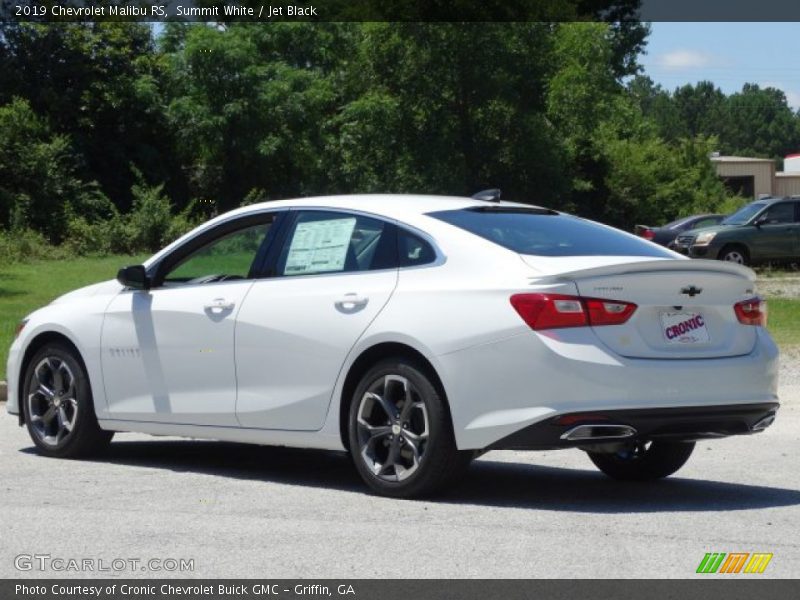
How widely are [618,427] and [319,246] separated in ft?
7.20

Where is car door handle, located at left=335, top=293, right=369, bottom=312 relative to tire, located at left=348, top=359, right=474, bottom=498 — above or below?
above

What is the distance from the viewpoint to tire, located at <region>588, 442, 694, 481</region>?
871 cm

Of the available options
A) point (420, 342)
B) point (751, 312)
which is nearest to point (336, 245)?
point (420, 342)

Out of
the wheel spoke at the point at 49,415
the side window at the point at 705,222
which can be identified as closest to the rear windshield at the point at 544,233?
the wheel spoke at the point at 49,415

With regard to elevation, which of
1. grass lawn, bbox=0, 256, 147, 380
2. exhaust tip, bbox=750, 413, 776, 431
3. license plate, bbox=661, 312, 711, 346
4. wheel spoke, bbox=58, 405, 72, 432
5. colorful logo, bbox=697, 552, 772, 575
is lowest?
grass lawn, bbox=0, 256, 147, 380

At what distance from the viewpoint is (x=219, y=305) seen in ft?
29.0

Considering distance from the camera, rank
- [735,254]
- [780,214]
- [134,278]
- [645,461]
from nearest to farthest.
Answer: [645,461] < [134,278] < [735,254] < [780,214]

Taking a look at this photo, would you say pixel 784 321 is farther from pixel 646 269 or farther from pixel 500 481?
pixel 646 269

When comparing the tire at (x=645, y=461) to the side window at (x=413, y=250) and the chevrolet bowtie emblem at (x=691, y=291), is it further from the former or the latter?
the side window at (x=413, y=250)

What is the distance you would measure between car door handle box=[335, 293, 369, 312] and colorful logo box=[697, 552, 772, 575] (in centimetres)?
251

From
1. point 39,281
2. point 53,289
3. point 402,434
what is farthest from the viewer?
point 39,281

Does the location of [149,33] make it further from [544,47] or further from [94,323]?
[94,323]
